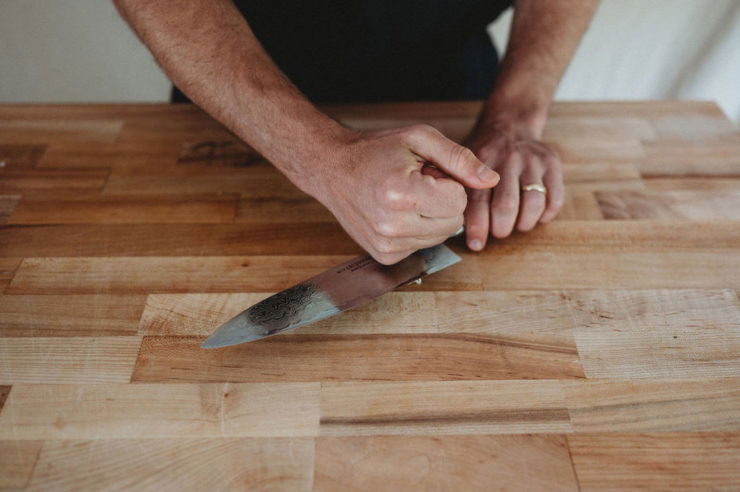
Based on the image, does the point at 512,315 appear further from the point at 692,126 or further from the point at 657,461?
the point at 692,126

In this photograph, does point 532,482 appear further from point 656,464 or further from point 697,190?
point 697,190

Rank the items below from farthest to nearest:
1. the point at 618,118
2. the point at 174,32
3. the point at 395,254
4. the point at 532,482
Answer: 1. the point at 618,118
2. the point at 174,32
3. the point at 395,254
4. the point at 532,482

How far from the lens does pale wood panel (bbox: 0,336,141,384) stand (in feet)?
1.90

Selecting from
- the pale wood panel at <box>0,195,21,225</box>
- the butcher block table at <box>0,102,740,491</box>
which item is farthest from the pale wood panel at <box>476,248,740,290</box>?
the pale wood panel at <box>0,195,21,225</box>

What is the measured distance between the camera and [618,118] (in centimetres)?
96

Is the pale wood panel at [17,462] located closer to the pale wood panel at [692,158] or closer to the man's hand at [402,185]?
the man's hand at [402,185]

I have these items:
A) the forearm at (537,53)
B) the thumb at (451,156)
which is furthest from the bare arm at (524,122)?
the thumb at (451,156)

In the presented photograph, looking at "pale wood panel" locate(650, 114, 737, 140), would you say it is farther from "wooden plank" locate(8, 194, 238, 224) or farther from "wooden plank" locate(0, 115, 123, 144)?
"wooden plank" locate(0, 115, 123, 144)

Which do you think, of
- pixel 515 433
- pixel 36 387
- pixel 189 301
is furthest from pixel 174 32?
pixel 515 433

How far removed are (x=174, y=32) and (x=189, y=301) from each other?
390mm

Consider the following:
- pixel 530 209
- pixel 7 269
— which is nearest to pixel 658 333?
pixel 530 209

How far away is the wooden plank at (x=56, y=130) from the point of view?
93cm

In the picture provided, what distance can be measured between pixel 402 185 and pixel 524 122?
372 mm

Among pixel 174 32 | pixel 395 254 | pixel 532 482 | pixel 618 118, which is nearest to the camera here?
pixel 532 482
